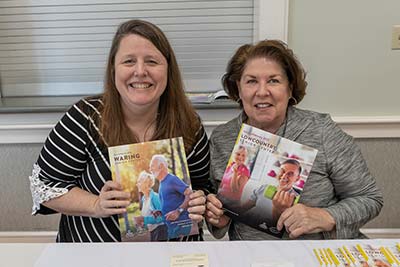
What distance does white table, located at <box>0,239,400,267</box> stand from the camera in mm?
986

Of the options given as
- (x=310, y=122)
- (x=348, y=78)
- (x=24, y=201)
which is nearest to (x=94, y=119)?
(x=310, y=122)

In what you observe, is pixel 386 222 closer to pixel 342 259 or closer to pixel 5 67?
pixel 342 259

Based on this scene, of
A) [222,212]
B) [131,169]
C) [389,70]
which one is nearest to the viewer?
[131,169]

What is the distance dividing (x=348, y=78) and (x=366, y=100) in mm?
142

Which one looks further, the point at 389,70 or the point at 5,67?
the point at 5,67

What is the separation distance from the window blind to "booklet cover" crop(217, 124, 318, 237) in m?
0.95

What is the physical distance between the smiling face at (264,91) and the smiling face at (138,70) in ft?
0.89

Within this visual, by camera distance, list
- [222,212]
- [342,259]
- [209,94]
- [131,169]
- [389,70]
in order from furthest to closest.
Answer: [209,94]
[389,70]
[222,212]
[131,169]
[342,259]

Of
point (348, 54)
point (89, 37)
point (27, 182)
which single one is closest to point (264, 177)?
point (348, 54)

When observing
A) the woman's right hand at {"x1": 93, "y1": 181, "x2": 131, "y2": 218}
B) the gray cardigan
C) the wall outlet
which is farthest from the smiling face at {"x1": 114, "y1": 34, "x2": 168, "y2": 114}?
the wall outlet

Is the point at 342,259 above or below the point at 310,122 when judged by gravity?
below

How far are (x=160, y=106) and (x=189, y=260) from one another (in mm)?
542

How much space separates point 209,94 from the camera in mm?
2062

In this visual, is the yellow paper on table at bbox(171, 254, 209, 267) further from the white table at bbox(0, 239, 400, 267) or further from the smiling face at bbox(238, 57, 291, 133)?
the smiling face at bbox(238, 57, 291, 133)
